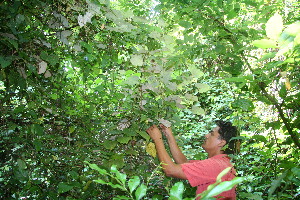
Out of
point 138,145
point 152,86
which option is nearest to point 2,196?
point 138,145

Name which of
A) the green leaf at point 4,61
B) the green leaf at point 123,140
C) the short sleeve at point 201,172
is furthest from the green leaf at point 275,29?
the green leaf at point 4,61

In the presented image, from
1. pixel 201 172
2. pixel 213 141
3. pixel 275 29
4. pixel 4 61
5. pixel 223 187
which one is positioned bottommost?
pixel 223 187

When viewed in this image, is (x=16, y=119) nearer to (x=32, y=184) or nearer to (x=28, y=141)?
(x=28, y=141)

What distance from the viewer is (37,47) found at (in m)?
1.89

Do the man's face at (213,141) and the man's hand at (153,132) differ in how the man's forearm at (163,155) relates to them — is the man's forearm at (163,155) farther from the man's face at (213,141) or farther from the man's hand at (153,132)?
the man's face at (213,141)

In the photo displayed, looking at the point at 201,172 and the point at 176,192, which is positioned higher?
the point at 201,172

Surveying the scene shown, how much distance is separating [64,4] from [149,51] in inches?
28.6

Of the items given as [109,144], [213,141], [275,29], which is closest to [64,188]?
[109,144]

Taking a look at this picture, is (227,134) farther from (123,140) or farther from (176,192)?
(176,192)

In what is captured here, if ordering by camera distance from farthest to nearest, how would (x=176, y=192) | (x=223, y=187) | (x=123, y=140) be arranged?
(x=123, y=140)
(x=176, y=192)
(x=223, y=187)

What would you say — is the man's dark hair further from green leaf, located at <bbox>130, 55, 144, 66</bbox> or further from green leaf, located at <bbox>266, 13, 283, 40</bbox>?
green leaf, located at <bbox>266, 13, 283, 40</bbox>

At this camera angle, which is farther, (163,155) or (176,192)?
(163,155)

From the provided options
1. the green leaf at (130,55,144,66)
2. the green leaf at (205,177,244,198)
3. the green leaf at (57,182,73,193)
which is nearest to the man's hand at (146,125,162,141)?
the green leaf at (130,55,144,66)

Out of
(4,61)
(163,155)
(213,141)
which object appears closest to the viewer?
(4,61)
